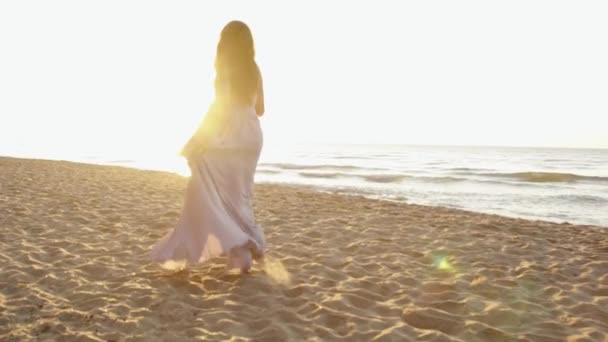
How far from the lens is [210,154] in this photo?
4742mm

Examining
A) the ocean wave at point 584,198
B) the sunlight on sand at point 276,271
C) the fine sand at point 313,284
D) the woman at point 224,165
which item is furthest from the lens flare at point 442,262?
the ocean wave at point 584,198

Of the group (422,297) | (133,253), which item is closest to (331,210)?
(133,253)

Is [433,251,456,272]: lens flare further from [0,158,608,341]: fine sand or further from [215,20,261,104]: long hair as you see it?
[215,20,261,104]: long hair

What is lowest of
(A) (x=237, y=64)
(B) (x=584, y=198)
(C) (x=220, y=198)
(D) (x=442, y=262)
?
(B) (x=584, y=198)

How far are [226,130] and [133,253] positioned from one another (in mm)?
2420

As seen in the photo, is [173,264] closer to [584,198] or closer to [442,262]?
[442,262]

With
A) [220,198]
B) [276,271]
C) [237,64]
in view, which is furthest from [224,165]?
[276,271]

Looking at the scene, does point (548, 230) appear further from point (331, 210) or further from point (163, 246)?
point (163, 246)

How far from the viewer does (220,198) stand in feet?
15.6

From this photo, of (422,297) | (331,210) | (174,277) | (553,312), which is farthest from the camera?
(331,210)

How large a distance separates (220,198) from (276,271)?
3.88 ft

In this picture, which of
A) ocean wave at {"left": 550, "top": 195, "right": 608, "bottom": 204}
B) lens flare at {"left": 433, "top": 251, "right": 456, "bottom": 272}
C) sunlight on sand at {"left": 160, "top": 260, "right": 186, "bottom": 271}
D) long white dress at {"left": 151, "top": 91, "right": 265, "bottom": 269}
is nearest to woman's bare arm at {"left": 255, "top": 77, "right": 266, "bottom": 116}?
long white dress at {"left": 151, "top": 91, "right": 265, "bottom": 269}

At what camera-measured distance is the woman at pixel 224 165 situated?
462 cm

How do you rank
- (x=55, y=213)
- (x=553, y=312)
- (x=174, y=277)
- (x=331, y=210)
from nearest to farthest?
(x=553, y=312)
(x=174, y=277)
(x=55, y=213)
(x=331, y=210)
